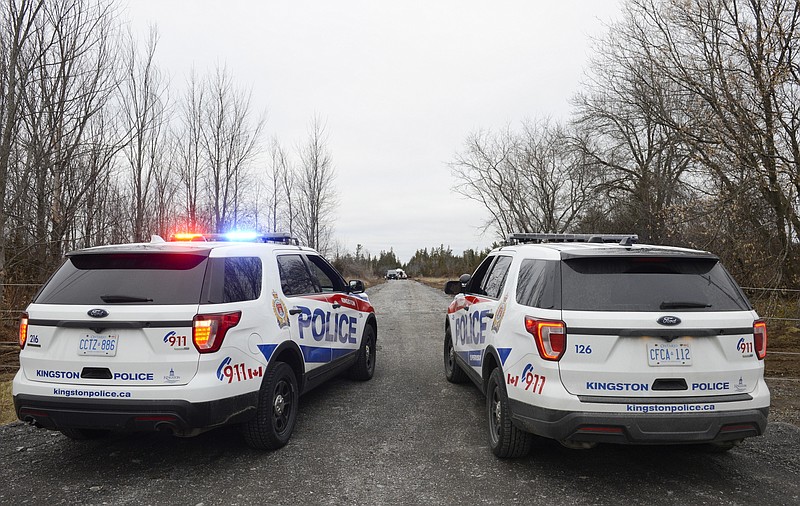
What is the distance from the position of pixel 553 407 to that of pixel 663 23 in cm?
1307

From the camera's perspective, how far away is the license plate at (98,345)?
3602 mm

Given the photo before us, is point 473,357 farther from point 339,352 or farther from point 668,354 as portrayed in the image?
point 668,354

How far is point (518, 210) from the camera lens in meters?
32.7

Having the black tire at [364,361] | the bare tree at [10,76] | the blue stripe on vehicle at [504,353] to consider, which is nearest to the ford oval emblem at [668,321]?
the blue stripe on vehicle at [504,353]

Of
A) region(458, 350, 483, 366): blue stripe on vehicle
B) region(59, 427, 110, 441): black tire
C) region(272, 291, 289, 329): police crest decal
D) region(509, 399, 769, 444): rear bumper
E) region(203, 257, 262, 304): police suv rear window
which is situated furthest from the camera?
region(458, 350, 483, 366): blue stripe on vehicle

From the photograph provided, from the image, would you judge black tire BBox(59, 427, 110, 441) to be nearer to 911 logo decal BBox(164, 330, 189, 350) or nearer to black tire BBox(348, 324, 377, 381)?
911 logo decal BBox(164, 330, 189, 350)

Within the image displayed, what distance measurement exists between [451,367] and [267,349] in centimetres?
335

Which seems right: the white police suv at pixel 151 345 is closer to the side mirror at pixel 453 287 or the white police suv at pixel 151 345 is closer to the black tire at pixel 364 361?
the black tire at pixel 364 361

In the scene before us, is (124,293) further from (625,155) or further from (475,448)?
(625,155)

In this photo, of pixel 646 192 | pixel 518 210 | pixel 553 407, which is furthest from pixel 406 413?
pixel 518 210

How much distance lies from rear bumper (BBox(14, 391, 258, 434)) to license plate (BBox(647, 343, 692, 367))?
3.00m

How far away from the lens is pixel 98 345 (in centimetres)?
362

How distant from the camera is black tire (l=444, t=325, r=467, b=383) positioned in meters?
6.81

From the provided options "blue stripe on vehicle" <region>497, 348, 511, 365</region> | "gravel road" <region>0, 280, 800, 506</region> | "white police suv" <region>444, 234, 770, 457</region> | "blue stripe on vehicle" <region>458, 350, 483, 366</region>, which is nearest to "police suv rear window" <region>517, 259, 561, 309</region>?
"white police suv" <region>444, 234, 770, 457</region>
